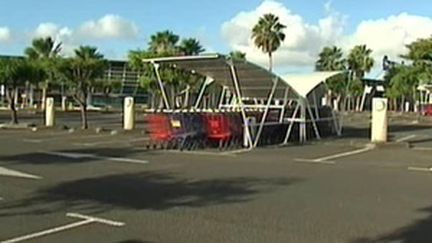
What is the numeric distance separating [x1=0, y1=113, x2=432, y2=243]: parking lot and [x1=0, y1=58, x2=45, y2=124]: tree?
17024mm

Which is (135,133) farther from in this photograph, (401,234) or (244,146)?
(401,234)

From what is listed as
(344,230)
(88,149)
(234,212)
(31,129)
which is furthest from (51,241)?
(31,129)

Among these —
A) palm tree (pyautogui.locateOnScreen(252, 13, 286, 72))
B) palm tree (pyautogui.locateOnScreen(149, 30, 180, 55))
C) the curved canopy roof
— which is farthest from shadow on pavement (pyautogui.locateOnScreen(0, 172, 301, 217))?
Result: palm tree (pyautogui.locateOnScreen(252, 13, 286, 72))

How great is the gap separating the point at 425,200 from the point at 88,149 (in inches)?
488

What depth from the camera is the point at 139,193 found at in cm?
1167

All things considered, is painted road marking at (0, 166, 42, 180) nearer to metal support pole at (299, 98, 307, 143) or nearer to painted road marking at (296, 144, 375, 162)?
painted road marking at (296, 144, 375, 162)

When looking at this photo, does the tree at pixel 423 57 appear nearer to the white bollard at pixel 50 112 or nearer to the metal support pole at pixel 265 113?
the metal support pole at pixel 265 113

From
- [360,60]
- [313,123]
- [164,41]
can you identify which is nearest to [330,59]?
[360,60]

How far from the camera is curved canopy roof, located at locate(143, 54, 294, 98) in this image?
867 inches

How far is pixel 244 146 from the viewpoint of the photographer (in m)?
22.5

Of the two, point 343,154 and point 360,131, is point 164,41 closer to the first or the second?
point 360,131

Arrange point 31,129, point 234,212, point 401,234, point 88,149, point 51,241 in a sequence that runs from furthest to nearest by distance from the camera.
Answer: point 31,129, point 88,149, point 234,212, point 401,234, point 51,241

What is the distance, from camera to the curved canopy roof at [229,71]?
867 inches

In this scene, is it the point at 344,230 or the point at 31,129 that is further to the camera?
the point at 31,129
